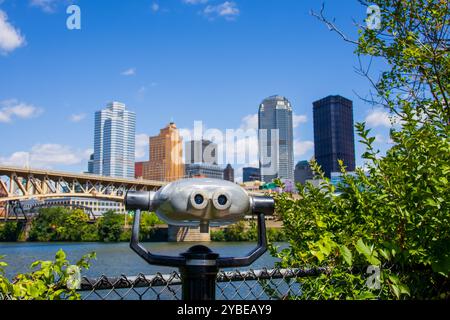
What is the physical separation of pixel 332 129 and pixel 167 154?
A: 59.6 metres

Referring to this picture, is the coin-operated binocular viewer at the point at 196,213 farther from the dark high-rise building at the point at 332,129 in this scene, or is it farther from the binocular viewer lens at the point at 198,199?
the dark high-rise building at the point at 332,129

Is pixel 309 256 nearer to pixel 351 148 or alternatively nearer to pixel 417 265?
pixel 417 265

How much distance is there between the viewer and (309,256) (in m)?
2.49

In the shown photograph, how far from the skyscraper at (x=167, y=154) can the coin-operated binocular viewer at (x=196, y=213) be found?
12095 cm

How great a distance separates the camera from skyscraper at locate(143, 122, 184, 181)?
12512 centimetres

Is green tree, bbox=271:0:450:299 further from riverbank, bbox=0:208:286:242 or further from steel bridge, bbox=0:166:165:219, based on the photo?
riverbank, bbox=0:208:286:242

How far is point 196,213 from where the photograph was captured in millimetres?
1410

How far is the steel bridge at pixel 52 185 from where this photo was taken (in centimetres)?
4619

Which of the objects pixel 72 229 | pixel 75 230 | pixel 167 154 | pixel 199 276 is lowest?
pixel 75 230

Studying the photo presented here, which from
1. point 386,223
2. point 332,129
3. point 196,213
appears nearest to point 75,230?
point 386,223

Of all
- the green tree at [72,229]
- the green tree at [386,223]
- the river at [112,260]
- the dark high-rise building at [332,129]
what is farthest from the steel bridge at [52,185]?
the dark high-rise building at [332,129]

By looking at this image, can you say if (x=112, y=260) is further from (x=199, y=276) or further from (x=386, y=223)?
(x=199, y=276)
